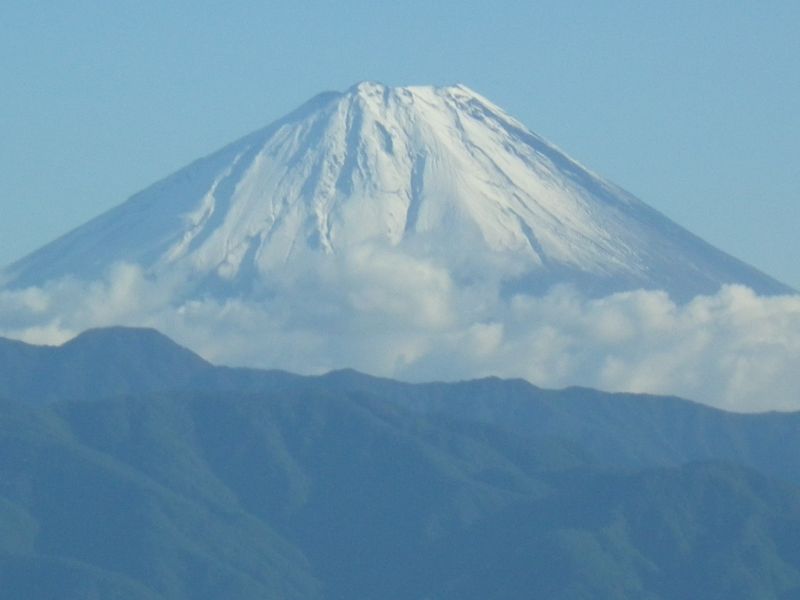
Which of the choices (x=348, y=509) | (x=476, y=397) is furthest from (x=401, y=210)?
(x=348, y=509)

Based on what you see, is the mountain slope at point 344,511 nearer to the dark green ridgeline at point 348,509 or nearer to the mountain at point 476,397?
the dark green ridgeline at point 348,509

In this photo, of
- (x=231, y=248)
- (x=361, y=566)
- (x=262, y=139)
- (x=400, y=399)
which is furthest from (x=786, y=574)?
(x=262, y=139)

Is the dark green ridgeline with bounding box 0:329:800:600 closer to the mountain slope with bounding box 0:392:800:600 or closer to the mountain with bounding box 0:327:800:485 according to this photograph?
the mountain slope with bounding box 0:392:800:600

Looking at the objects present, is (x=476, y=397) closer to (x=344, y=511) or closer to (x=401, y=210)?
(x=401, y=210)

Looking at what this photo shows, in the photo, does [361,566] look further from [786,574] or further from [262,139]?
[262,139]

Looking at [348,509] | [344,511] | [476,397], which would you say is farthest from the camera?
[476,397]

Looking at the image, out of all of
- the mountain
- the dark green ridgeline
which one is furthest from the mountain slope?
the mountain

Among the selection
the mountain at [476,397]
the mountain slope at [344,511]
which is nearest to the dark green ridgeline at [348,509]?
the mountain slope at [344,511]
